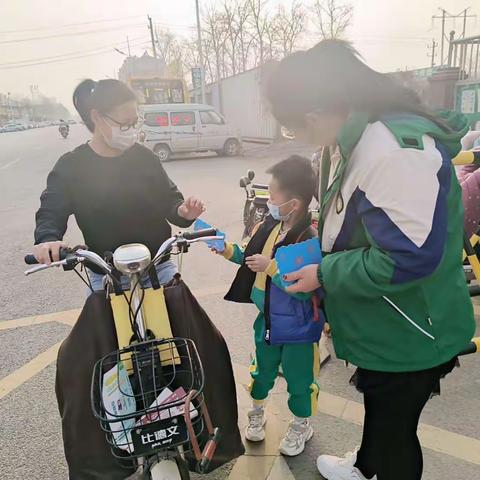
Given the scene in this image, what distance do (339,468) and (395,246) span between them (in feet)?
4.18

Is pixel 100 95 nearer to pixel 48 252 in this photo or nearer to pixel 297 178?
pixel 48 252

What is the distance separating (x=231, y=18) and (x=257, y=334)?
27.3 metres

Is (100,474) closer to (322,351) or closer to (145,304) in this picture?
(145,304)

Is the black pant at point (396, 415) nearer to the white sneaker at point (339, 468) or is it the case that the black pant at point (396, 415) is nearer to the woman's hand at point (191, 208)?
the white sneaker at point (339, 468)

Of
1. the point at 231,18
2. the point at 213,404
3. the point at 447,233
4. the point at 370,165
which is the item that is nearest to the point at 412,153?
the point at 370,165

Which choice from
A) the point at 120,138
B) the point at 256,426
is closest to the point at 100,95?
the point at 120,138

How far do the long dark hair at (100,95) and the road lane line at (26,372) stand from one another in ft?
6.39

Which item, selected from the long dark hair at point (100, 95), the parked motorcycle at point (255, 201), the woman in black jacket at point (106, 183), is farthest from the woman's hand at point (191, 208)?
the parked motorcycle at point (255, 201)

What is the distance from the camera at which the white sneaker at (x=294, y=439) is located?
220 centimetres

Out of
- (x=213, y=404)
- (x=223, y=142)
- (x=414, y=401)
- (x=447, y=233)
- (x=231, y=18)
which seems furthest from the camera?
(x=231, y=18)

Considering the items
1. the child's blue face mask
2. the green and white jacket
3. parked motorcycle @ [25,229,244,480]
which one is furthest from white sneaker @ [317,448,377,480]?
the child's blue face mask

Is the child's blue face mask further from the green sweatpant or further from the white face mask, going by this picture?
the white face mask

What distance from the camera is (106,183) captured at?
2.09 metres

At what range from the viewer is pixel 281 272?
158cm
